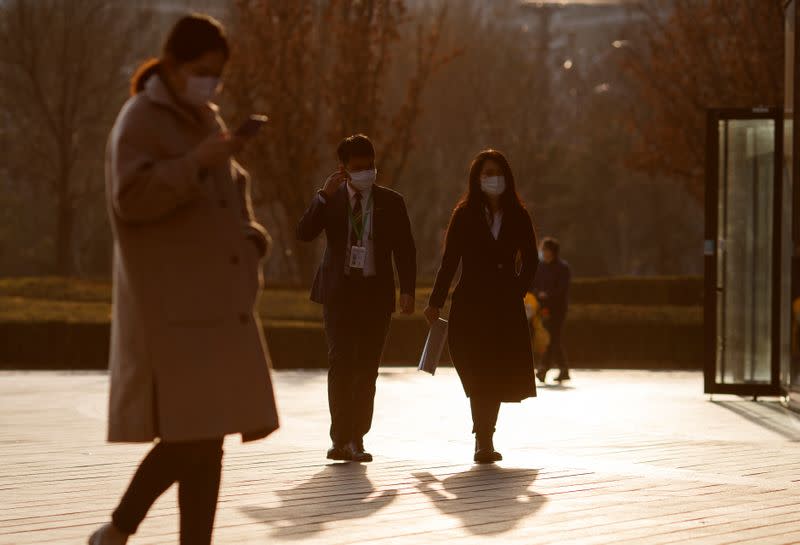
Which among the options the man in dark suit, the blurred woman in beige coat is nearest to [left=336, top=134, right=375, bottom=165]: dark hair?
the man in dark suit

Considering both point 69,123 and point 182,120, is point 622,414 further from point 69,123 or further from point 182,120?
point 69,123

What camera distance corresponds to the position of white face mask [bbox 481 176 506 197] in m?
9.57

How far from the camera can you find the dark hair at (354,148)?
9398 millimetres

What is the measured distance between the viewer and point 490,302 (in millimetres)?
9531

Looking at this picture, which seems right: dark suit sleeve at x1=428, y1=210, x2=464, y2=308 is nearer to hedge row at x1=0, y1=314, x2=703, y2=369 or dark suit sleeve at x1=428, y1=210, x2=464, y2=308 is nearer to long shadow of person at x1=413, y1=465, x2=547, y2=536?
long shadow of person at x1=413, y1=465, x2=547, y2=536

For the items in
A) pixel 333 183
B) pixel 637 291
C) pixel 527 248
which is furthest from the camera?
pixel 637 291

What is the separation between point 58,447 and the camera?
32.9ft

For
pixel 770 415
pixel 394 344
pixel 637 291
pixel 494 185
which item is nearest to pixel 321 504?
pixel 494 185

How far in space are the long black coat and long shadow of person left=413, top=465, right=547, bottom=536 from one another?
0.62 metres

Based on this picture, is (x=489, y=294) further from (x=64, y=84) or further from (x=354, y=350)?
(x=64, y=84)

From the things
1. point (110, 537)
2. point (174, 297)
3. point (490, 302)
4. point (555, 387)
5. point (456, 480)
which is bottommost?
point (555, 387)

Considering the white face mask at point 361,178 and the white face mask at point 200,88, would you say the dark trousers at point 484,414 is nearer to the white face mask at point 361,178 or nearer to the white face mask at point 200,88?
the white face mask at point 361,178

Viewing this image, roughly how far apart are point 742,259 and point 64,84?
2272 centimetres

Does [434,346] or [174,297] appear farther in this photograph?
[434,346]
